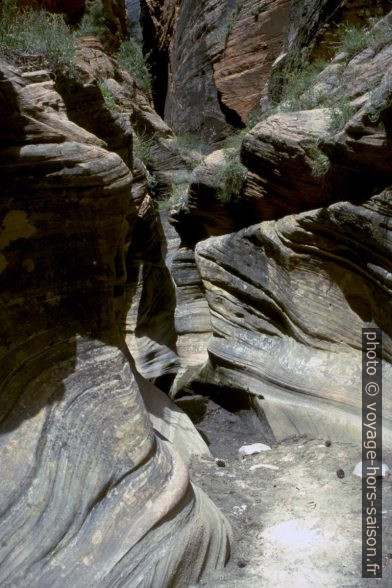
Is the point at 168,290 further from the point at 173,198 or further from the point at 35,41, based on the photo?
the point at 35,41

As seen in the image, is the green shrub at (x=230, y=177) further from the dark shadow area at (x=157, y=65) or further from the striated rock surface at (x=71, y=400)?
the dark shadow area at (x=157, y=65)

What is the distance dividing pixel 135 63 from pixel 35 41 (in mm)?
9270

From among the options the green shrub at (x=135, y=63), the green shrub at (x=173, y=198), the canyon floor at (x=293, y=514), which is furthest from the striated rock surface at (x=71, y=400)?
the green shrub at (x=135, y=63)

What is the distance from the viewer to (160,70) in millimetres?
14250

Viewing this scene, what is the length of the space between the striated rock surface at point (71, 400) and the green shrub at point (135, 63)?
31.6ft

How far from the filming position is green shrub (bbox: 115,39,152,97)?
12.9 metres

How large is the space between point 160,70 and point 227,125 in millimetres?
4246

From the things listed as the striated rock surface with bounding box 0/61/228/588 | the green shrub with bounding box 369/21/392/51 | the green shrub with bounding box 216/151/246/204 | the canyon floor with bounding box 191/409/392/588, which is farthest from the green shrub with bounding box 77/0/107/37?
the canyon floor with bounding box 191/409/392/588

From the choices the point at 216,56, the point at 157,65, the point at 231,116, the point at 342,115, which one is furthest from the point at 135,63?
the point at 342,115

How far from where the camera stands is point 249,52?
10.1m

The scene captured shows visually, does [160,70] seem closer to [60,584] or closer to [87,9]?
[87,9]

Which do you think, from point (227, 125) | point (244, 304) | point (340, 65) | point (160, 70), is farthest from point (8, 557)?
point (160, 70)

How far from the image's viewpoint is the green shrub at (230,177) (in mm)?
6715

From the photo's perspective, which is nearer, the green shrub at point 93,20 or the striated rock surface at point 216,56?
the striated rock surface at point 216,56
